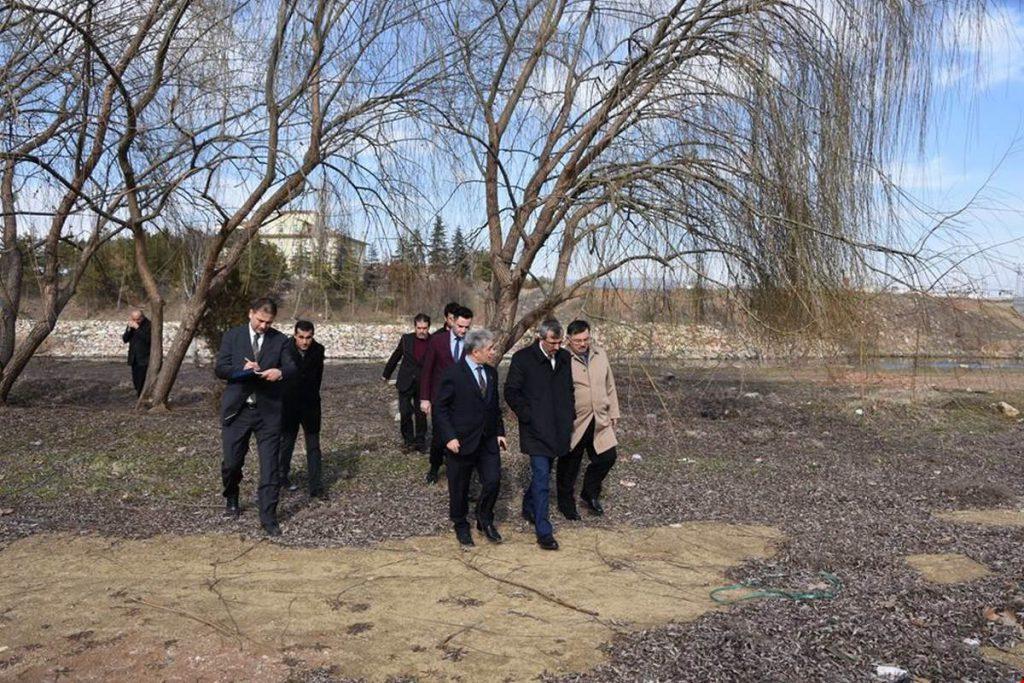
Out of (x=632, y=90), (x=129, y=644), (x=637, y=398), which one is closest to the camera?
(x=129, y=644)

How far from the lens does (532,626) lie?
15.8ft

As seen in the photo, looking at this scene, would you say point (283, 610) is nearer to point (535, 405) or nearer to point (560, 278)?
point (535, 405)

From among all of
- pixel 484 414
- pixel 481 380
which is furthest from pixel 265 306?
pixel 484 414

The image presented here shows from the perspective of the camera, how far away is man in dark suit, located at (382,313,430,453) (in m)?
9.54

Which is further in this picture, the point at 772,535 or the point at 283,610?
the point at 772,535

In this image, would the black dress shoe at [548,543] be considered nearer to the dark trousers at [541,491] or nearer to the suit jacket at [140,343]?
the dark trousers at [541,491]

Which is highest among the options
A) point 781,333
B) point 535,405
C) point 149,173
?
point 149,173

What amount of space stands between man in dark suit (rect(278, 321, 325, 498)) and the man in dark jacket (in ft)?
7.54

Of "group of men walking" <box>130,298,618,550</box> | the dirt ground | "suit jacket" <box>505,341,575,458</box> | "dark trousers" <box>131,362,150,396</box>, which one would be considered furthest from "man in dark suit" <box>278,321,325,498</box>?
"dark trousers" <box>131,362,150,396</box>

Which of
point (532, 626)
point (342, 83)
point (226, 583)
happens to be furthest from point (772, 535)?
point (342, 83)

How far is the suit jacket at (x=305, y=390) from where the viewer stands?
7855 mm

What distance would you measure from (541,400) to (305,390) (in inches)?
102

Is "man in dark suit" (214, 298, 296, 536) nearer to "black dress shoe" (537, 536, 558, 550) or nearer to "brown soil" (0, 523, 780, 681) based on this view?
"brown soil" (0, 523, 780, 681)

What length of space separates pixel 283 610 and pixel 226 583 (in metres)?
0.68
